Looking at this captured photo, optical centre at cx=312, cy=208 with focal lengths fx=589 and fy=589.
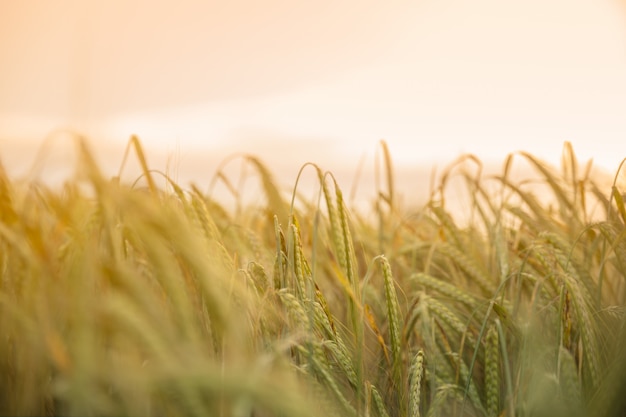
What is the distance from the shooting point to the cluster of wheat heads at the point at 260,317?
1.97ft

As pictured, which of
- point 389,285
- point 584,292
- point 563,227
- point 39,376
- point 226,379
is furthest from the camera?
point 563,227

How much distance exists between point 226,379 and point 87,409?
0.16 meters

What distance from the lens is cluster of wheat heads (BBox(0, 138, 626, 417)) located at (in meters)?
0.60

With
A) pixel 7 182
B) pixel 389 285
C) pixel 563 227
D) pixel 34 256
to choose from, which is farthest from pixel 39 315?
pixel 563 227

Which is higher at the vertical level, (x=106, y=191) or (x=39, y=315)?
(x=106, y=191)

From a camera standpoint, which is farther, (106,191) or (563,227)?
(563,227)

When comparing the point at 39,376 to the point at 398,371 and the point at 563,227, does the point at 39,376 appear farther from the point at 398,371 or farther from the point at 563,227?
the point at 563,227

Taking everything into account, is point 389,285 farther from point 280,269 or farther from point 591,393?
point 591,393

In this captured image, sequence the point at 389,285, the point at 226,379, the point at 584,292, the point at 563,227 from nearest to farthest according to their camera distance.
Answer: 1. the point at 226,379
2. the point at 389,285
3. the point at 584,292
4. the point at 563,227

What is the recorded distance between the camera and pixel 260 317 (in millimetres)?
849

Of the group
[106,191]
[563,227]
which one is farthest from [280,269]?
[563,227]

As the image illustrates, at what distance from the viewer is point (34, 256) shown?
70 centimetres

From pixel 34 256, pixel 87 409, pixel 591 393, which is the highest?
pixel 34 256

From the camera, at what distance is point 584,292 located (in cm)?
108
